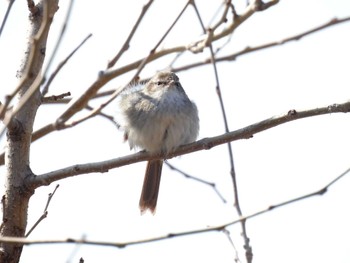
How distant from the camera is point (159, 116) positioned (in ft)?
16.8

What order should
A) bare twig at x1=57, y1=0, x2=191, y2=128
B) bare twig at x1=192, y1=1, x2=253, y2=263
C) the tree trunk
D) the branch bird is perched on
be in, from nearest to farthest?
bare twig at x1=57, y1=0, x2=191, y2=128 → bare twig at x1=192, y1=1, x2=253, y2=263 → the tree trunk → the branch bird is perched on

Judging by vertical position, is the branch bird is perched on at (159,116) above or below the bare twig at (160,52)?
above

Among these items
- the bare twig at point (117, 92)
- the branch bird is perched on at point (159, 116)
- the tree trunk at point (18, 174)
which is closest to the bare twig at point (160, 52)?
the bare twig at point (117, 92)

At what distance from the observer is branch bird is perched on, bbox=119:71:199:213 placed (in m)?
4.91

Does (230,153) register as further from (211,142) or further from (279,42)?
(279,42)

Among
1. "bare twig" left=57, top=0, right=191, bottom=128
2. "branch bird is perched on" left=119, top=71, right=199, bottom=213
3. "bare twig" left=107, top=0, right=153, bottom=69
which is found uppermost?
"branch bird is perched on" left=119, top=71, right=199, bottom=213

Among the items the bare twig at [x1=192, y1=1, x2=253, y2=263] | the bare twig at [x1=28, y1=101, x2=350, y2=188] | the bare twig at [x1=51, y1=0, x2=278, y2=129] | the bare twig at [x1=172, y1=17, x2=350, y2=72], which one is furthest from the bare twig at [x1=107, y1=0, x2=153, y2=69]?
the bare twig at [x1=28, y1=101, x2=350, y2=188]

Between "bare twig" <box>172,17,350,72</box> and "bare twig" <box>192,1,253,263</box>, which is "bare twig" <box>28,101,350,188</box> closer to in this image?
"bare twig" <box>192,1,253,263</box>

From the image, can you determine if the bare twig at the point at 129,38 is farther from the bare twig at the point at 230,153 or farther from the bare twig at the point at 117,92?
the bare twig at the point at 230,153

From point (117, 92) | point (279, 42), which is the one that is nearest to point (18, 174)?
point (117, 92)

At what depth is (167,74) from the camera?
5863 millimetres

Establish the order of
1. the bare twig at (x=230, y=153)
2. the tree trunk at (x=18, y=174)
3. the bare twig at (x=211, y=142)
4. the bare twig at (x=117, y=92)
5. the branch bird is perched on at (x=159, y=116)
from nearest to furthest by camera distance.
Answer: the bare twig at (x=117, y=92), the bare twig at (x=230, y=153), the bare twig at (x=211, y=142), the tree trunk at (x=18, y=174), the branch bird is perched on at (x=159, y=116)

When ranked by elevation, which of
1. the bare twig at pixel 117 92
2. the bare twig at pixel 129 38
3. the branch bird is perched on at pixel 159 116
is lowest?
the bare twig at pixel 117 92

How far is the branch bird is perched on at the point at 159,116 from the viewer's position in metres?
4.91
